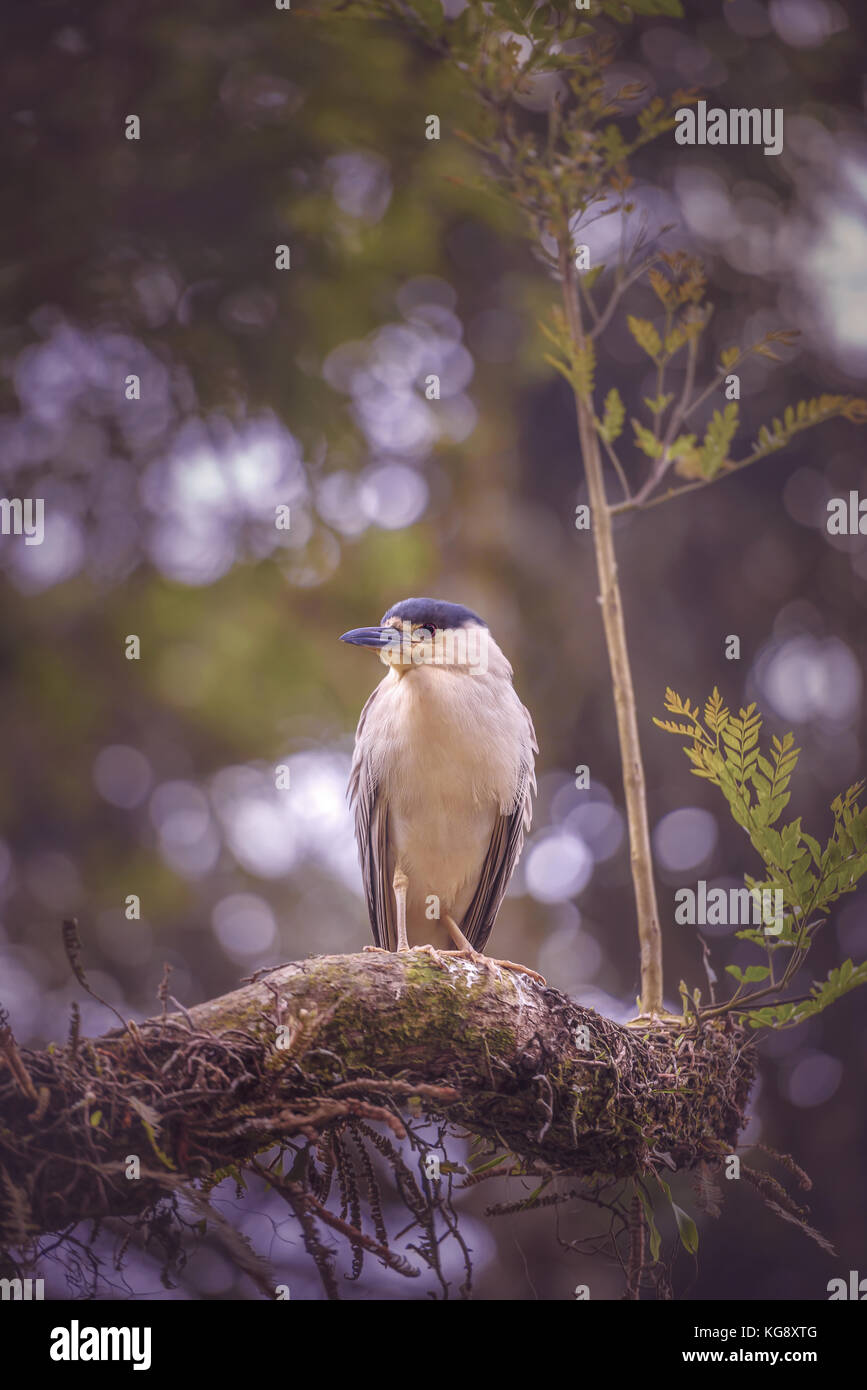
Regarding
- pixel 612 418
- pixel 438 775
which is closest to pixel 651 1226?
pixel 438 775

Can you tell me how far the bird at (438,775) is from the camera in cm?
239

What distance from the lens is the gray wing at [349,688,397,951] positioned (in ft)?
8.38

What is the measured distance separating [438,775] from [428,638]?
0.32m

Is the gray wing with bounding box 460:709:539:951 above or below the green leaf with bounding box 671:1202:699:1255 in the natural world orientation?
above

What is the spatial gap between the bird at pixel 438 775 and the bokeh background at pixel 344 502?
85 cm

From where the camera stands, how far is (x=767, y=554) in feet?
11.5

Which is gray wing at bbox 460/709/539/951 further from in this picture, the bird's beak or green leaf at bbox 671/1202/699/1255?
green leaf at bbox 671/1202/699/1255

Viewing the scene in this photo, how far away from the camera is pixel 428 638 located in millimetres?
2377

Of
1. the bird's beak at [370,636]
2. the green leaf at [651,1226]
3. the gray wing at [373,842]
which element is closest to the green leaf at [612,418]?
the bird's beak at [370,636]

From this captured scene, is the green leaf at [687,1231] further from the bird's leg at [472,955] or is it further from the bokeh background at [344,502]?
the bokeh background at [344,502]

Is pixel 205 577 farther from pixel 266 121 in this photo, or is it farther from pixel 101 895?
pixel 266 121

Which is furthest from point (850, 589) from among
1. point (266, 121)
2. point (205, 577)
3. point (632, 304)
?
point (266, 121)

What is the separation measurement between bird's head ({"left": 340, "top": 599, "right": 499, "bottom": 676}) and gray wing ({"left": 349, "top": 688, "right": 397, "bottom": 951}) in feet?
0.85

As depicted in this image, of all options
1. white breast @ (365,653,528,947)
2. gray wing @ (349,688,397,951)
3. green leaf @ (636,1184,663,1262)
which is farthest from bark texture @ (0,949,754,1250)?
gray wing @ (349,688,397,951)
